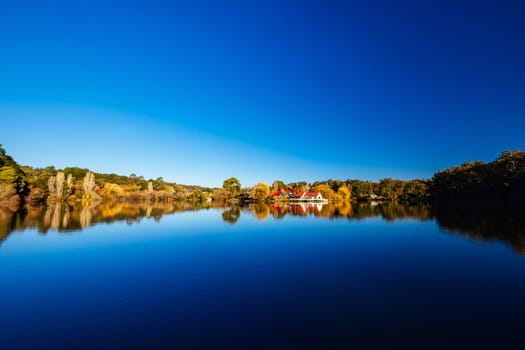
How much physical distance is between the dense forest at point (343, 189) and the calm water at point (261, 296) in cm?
3601

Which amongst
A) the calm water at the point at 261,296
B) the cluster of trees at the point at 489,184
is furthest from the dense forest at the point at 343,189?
the calm water at the point at 261,296

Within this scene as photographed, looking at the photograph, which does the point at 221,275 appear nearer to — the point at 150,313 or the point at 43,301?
the point at 150,313

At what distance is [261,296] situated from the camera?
8305mm

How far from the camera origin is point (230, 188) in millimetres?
92938

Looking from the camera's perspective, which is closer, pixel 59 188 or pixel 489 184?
pixel 489 184

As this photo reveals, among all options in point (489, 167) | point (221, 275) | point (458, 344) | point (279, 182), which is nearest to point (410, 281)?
point (458, 344)

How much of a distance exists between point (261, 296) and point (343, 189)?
270 ft

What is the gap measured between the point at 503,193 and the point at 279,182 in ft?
239

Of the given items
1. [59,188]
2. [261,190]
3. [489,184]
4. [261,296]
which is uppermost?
[489,184]

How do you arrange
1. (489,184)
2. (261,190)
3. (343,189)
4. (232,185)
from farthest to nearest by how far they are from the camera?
(232,185) → (343,189) → (261,190) → (489,184)

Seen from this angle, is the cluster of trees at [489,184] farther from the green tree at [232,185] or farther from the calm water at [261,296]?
Result: the green tree at [232,185]

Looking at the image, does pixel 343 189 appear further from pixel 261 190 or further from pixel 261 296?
pixel 261 296

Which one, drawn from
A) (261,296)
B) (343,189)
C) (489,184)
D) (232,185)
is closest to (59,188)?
(232,185)

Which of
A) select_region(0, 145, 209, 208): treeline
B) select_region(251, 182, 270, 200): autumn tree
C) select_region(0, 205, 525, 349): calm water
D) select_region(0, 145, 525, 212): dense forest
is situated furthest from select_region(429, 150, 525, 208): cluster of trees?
select_region(0, 145, 209, 208): treeline
